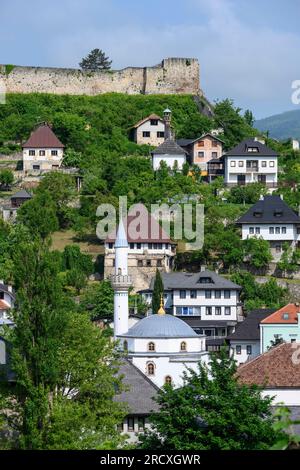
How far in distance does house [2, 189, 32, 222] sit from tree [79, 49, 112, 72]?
27.6m

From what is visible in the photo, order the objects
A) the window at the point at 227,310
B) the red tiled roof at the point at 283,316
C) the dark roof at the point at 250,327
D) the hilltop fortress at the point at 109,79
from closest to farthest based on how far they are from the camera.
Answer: the red tiled roof at the point at 283,316, the dark roof at the point at 250,327, the window at the point at 227,310, the hilltop fortress at the point at 109,79

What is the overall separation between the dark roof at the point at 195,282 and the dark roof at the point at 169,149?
607 inches

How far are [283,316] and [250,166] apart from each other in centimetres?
2248

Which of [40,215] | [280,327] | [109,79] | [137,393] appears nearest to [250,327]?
[280,327]

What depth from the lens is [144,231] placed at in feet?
249

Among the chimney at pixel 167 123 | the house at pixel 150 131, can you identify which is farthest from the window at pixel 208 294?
the house at pixel 150 131

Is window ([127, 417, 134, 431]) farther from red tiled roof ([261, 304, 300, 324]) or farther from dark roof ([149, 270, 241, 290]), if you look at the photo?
dark roof ([149, 270, 241, 290])

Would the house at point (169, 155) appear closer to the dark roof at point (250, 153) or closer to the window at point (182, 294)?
the dark roof at point (250, 153)

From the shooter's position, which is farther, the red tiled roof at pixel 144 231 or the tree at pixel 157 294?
the red tiled roof at pixel 144 231

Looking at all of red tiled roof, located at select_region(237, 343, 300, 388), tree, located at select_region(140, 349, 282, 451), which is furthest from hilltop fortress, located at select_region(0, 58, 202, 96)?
tree, located at select_region(140, 349, 282, 451)

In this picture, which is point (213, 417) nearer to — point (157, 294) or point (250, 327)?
point (250, 327)

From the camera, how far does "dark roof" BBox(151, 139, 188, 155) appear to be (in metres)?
86.8

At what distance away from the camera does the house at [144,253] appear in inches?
2926
